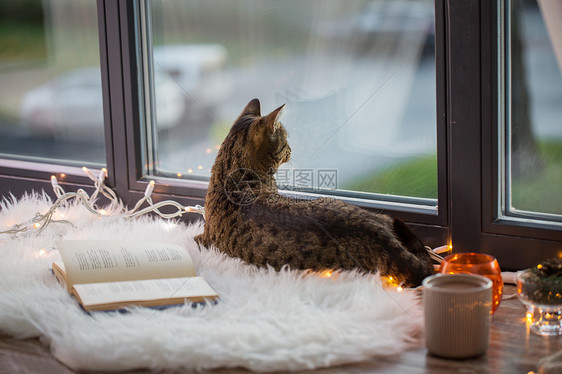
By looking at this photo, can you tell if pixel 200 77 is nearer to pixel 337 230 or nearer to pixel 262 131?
pixel 262 131

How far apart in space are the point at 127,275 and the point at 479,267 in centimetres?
68

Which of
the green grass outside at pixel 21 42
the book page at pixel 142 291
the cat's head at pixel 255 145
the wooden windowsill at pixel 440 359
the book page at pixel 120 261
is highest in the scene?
the green grass outside at pixel 21 42

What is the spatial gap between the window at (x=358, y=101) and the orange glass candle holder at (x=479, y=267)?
0.76 ft

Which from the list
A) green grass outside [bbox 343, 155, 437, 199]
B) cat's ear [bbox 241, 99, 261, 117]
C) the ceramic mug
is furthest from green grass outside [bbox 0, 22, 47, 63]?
the ceramic mug

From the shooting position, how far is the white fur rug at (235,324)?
104cm

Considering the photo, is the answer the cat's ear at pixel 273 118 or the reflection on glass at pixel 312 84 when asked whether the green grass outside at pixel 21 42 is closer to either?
the reflection on glass at pixel 312 84

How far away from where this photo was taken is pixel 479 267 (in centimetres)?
117

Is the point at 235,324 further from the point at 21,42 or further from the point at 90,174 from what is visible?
the point at 21,42

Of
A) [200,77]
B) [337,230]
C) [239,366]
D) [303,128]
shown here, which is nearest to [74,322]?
[239,366]

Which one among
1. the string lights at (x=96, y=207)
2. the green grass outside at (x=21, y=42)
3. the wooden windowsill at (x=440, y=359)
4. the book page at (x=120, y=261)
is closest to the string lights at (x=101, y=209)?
the string lights at (x=96, y=207)

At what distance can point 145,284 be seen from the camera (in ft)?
4.23

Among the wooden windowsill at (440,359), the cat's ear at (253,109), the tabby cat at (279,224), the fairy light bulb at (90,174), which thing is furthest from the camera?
the fairy light bulb at (90,174)

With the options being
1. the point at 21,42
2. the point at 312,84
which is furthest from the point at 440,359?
the point at 21,42

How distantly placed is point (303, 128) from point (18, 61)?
3.84ft
